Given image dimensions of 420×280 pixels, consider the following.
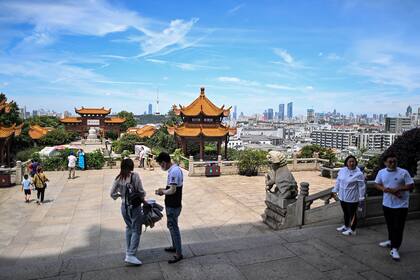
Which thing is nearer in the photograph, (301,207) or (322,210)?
(322,210)

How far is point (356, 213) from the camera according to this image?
5910 millimetres

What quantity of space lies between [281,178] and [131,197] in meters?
3.95

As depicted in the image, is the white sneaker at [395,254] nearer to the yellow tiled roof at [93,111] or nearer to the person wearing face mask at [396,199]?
the person wearing face mask at [396,199]

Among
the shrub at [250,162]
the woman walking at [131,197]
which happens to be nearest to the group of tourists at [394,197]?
the woman walking at [131,197]

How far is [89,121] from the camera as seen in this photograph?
59.6 m

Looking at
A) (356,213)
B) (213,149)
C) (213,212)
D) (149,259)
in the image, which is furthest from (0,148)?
(356,213)

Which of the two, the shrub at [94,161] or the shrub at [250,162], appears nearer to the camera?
the shrub at [250,162]

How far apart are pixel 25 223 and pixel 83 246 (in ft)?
9.25

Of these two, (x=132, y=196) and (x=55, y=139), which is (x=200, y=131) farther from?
(x=55, y=139)

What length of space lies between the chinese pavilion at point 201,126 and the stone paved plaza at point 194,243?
471 inches

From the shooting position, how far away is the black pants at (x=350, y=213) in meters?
5.68

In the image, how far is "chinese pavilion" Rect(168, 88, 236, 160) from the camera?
25594mm

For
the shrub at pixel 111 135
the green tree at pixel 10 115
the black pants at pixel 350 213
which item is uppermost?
the green tree at pixel 10 115

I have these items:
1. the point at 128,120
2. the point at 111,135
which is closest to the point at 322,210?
the point at 111,135
